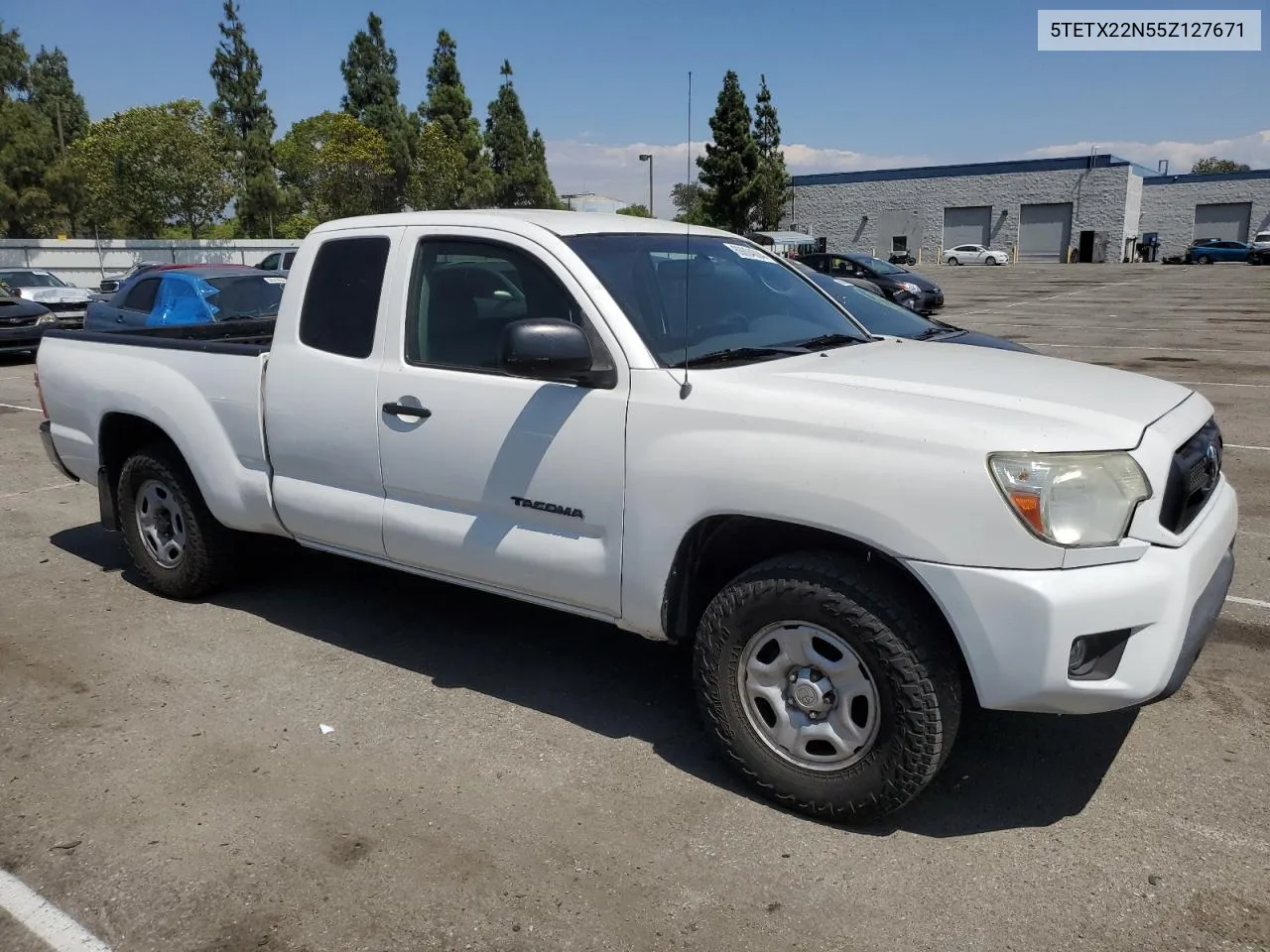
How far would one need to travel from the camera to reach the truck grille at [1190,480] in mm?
3129

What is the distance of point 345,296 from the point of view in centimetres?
450

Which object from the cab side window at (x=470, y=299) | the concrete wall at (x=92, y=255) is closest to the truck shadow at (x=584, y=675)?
the cab side window at (x=470, y=299)

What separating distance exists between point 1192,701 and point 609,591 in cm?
242

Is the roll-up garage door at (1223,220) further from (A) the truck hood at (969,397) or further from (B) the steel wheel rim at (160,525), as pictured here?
(B) the steel wheel rim at (160,525)

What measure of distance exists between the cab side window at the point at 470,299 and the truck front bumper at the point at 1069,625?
5.93 feet

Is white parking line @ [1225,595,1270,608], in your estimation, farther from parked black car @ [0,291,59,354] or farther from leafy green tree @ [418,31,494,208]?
leafy green tree @ [418,31,494,208]

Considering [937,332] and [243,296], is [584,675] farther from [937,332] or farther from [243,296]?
[243,296]

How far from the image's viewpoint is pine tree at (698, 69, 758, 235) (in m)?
54.1

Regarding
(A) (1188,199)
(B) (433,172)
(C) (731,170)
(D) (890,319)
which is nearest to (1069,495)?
(D) (890,319)

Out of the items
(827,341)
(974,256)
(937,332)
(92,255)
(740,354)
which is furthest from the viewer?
(974,256)

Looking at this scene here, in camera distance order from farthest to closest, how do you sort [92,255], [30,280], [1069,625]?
[92,255] < [30,280] < [1069,625]

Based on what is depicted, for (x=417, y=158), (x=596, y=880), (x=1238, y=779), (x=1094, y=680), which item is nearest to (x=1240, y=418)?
(x=1238, y=779)

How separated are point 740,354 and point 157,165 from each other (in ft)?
141

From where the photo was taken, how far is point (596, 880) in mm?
3127
